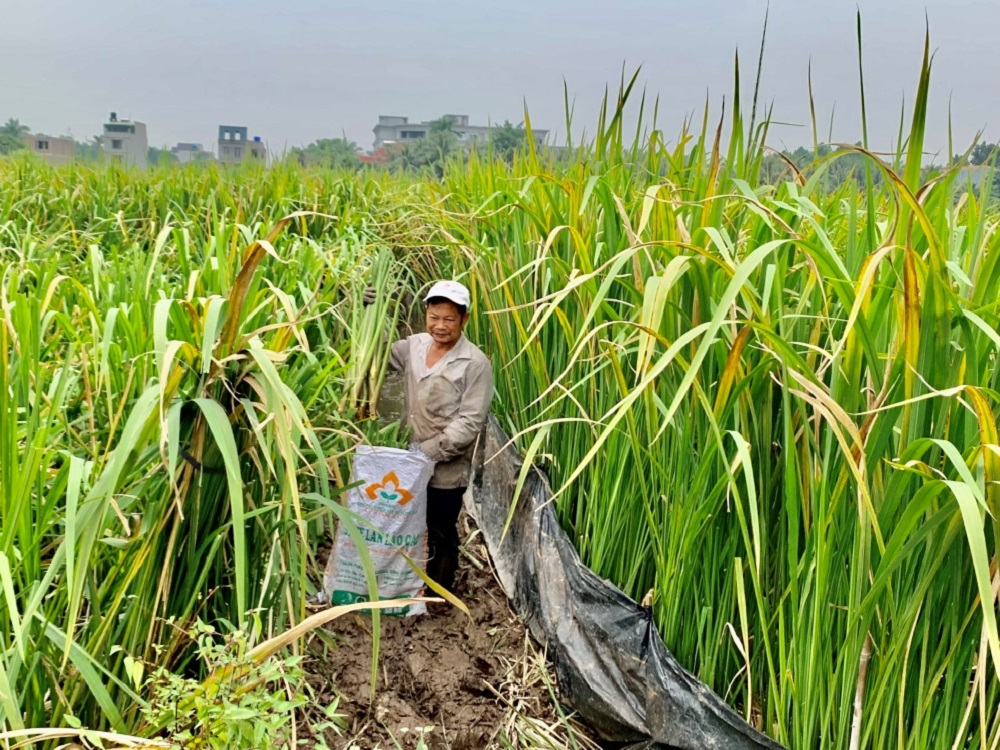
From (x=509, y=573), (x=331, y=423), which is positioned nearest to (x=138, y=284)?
(x=331, y=423)

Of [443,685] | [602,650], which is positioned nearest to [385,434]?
[443,685]

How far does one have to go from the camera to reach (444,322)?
219cm

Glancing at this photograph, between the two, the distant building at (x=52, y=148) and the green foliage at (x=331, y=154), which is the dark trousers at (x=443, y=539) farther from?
the distant building at (x=52, y=148)

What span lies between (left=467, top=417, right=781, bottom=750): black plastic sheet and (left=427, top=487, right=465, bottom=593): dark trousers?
0.56 feet

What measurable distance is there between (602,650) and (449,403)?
895 mm

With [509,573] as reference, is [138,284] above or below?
above

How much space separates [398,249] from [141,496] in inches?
96.8

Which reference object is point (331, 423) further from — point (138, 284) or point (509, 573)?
point (509, 573)

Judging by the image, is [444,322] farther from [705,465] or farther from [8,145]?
[8,145]

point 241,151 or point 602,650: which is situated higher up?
point 241,151

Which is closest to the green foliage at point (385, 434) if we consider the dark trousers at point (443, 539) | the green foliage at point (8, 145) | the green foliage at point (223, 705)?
the dark trousers at point (443, 539)

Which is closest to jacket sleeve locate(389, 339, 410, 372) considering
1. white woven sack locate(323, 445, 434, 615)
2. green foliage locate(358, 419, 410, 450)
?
green foliage locate(358, 419, 410, 450)

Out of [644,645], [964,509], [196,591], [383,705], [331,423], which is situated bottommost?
[383,705]

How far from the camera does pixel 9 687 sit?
95 centimetres
